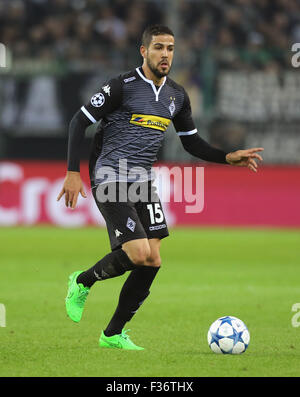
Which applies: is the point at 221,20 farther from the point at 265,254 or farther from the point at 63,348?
the point at 63,348

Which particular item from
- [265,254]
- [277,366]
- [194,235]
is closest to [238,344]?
[277,366]

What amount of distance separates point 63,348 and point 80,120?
1.66m

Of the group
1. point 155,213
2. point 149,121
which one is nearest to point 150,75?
point 149,121

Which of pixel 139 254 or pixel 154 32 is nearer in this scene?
pixel 139 254

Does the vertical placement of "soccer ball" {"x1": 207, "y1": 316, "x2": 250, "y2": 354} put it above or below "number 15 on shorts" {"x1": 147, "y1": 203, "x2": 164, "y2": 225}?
below

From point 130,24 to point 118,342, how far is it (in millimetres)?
14243

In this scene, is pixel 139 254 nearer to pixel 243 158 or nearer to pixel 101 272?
pixel 101 272

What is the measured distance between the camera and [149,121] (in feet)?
22.4

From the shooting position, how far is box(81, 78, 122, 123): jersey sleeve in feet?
21.7

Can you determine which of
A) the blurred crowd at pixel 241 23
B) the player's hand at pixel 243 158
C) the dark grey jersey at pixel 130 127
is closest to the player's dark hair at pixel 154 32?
Answer: the dark grey jersey at pixel 130 127

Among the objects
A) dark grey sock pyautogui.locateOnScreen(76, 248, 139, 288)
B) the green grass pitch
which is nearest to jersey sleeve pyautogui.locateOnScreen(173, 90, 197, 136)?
dark grey sock pyautogui.locateOnScreen(76, 248, 139, 288)

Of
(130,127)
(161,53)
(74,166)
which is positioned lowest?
(74,166)

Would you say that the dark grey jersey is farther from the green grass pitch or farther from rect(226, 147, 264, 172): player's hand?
the green grass pitch

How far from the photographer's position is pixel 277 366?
5.85m
